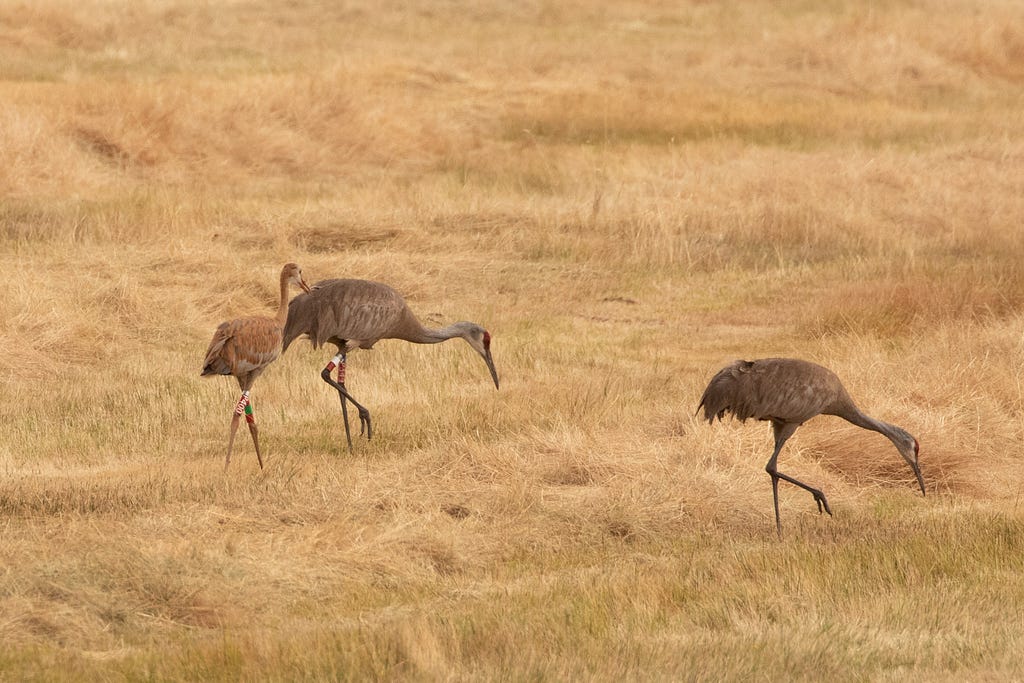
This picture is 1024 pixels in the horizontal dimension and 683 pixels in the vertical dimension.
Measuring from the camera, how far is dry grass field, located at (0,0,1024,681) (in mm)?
6910

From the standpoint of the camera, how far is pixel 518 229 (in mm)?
16969

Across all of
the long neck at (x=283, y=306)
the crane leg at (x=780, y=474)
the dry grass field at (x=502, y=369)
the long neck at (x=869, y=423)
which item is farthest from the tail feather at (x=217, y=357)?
the long neck at (x=869, y=423)

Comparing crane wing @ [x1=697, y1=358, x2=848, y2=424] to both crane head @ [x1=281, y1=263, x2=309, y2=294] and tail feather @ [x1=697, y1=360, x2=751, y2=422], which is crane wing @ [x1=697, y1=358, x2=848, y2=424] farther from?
crane head @ [x1=281, y1=263, x2=309, y2=294]

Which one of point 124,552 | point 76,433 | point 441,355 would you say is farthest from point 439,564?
point 441,355

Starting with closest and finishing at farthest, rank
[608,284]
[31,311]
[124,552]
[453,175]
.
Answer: [124,552]
[31,311]
[608,284]
[453,175]

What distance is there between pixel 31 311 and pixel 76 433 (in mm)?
2703

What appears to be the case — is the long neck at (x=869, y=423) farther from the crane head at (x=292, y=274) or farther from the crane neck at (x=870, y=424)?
the crane head at (x=292, y=274)

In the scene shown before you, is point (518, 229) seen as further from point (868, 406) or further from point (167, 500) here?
point (167, 500)

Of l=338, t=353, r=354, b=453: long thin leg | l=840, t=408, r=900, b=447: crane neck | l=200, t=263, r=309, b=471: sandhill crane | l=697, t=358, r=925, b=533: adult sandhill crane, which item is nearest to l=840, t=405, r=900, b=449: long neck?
l=840, t=408, r=900, b=447: crane neck

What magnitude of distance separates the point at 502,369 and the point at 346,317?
2376 millimetres

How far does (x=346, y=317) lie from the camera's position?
1029 cm

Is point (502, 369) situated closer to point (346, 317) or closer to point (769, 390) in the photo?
point (346, 317)

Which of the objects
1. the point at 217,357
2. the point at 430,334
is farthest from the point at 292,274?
the point at 430,334

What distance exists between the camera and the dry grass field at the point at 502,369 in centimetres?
691
